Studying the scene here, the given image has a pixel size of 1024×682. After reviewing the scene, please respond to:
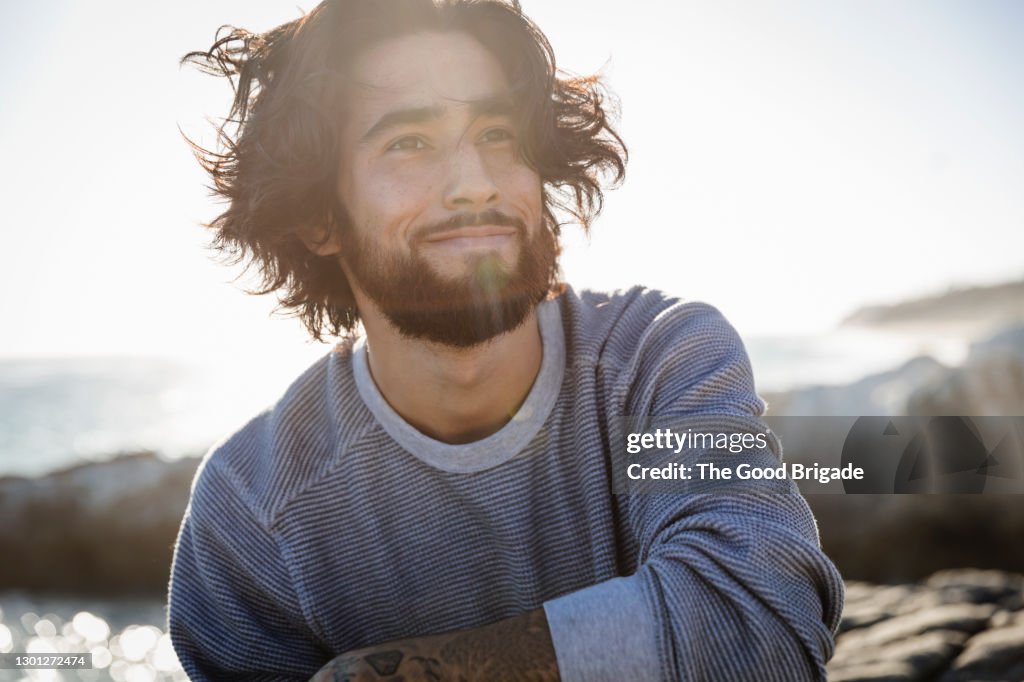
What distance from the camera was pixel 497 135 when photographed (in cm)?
252

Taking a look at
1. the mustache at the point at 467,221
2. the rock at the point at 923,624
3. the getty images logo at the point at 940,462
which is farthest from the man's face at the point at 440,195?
the getty images logo at the point at 940,462

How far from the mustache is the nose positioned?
0.08 ft

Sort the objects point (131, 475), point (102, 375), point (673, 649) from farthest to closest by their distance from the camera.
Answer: point (102, 375) < point (131, 475) < point (673, 649)

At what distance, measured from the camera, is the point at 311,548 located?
2256 millimetres

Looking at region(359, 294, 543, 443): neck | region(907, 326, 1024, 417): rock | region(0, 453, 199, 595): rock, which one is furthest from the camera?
region(0, 453, 199, 595): rock

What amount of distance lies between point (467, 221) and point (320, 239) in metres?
0.84

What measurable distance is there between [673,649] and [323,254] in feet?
6.43

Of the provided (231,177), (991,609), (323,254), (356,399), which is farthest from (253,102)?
(991,609)

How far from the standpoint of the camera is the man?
216 centimetres

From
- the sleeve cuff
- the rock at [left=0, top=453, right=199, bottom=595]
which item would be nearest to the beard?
the sleeve cuff

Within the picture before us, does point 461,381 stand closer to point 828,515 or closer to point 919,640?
point 919,640

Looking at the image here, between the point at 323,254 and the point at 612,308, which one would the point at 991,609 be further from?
the point at 323,254
